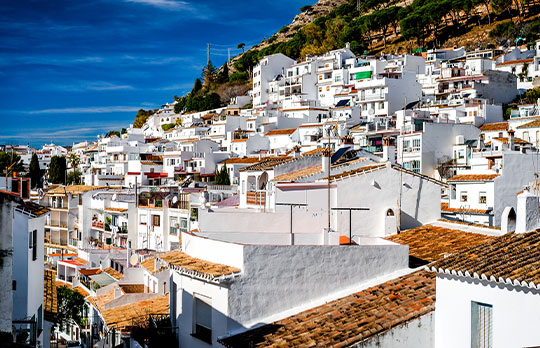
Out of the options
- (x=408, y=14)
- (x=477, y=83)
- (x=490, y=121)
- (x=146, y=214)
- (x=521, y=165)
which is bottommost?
(x=146, y=214)

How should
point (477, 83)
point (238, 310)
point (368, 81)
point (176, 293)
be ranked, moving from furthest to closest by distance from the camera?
point (368, 81)
point (477, 83)
point (176, 293)
point (238, 310)

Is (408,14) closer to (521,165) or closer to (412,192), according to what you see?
(521,165)

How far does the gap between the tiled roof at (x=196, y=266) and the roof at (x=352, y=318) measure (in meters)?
1.44

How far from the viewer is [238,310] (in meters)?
15.1

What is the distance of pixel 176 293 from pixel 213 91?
410 feet

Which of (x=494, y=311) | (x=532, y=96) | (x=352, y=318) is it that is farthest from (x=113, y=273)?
(x=532, y=96)

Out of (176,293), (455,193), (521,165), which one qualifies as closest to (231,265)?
(176,293)

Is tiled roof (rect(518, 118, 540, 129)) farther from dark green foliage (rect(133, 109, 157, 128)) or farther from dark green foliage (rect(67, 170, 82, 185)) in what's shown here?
dark green foliage (rect(133, 109, 157, 128))

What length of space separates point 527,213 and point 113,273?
28.1m

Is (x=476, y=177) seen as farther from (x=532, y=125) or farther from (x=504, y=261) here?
(x=504, y=261)

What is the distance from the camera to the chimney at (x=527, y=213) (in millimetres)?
13633

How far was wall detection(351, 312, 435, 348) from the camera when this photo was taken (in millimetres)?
13297

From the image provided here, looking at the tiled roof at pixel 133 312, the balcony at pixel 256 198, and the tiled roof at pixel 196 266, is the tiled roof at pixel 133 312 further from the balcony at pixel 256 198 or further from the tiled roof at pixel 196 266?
the balcony at pixel 256 198

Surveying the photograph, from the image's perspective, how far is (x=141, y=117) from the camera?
158 metres
